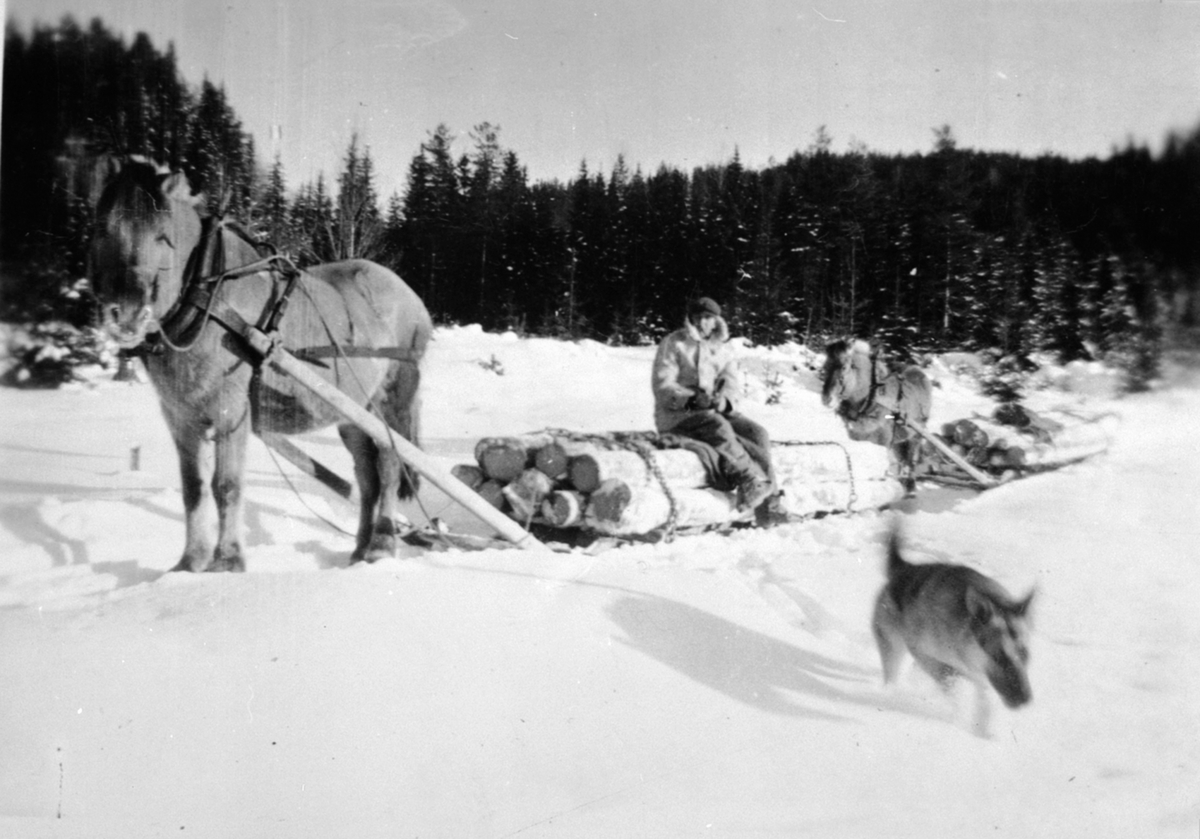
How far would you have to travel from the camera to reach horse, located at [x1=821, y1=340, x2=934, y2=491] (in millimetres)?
2578

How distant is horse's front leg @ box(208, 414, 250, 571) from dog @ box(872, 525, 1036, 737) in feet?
6.10

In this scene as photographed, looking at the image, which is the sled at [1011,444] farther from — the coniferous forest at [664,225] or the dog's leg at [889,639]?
the dog's leg at [889,639]

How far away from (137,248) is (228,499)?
28.1 inches

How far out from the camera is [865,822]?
2094mm

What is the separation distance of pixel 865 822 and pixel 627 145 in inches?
81.4

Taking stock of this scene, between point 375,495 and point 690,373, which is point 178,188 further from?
point 690,373

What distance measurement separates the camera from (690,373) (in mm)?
2723

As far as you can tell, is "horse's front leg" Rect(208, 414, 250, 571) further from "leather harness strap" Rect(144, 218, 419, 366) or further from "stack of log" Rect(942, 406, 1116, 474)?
"stack of log" Rect(942, 406, 1116, 474)

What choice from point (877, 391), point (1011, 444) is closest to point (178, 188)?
point (877, 391)

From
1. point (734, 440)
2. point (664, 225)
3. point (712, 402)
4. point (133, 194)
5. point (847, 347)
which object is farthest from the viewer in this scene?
point (734, 440)

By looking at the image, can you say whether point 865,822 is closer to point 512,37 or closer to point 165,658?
point 165,658

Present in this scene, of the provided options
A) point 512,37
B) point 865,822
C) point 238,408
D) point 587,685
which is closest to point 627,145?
point 512,37

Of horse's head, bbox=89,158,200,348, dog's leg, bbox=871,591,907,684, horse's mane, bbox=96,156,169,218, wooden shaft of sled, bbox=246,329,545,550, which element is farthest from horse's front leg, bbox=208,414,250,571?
dog's leg, bbox=871,591,907,684

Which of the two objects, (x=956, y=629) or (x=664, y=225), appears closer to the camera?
(x=956, y=629)
